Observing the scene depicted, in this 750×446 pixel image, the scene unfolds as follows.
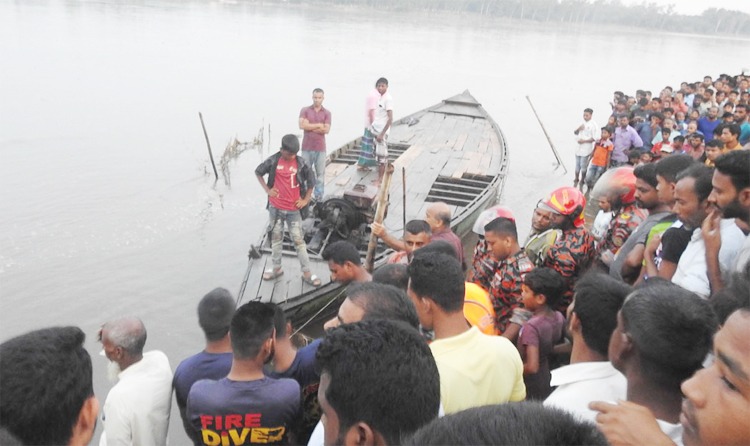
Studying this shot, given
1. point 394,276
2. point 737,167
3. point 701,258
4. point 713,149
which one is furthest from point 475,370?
point 713,149

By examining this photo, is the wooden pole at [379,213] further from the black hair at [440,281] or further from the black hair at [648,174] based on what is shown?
the black hair at [440,281]

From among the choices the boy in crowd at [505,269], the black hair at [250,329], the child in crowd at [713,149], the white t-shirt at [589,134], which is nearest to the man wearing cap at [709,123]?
the white t-shirt at [589,134]

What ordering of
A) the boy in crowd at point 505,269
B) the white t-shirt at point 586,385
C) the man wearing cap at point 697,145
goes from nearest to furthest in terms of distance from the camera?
1. the white t-shirt at point 586,385
2. the boy in crowd at point 505,269
3. the man wearing cap at point 697,145

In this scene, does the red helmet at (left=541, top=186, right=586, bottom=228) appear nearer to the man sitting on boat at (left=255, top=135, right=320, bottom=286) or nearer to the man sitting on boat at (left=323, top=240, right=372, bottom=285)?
the man sitting on boat at (left=323, top=240, right=372, bottom=285)

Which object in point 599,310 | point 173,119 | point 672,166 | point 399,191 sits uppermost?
point 672,166

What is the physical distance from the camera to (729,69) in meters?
39.2

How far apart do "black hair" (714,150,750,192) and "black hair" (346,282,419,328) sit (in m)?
1.93

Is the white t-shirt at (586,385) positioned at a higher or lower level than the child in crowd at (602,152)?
higher

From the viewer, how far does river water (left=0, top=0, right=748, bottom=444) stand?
348 inches

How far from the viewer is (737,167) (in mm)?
3033

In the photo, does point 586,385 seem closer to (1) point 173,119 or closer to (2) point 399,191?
(2) point 399,191

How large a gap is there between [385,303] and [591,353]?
3.09ft

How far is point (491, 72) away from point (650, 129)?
24.7m

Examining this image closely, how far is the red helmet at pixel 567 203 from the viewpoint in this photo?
13.5 feet
